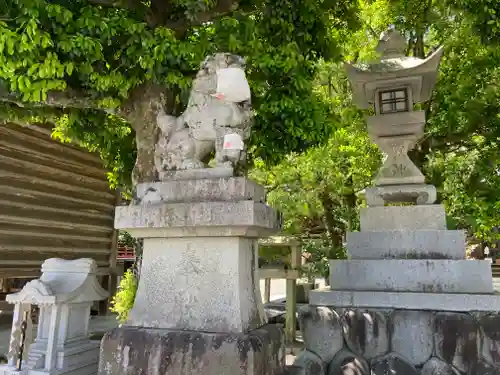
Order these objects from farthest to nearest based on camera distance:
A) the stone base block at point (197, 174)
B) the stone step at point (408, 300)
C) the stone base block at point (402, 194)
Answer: the stone base block at point (402, 194) → the stone step at point (408, 300) → the stone base block at point (197, 174)

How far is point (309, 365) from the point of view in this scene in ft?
12.2

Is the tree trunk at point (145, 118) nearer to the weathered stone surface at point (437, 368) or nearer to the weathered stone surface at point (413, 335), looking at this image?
the weathered stone surface at point (413, 335)

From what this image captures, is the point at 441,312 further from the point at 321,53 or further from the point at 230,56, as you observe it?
the point at 321,53

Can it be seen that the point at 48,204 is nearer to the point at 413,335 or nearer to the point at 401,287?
the point at 401,287

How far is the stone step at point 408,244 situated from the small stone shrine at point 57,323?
307 centimetres

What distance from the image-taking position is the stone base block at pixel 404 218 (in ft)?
14.8

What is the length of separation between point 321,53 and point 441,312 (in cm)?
387

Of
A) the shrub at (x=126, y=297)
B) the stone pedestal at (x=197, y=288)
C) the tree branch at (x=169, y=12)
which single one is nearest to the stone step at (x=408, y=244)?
the stone pedestal at (x=197, y=288)

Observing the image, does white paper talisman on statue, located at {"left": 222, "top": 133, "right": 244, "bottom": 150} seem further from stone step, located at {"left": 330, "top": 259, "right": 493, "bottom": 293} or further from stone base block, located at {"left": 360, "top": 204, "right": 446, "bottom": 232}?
stone base block, located at {"left": 360, "top": 204, "right": 446, "bottom": 232}

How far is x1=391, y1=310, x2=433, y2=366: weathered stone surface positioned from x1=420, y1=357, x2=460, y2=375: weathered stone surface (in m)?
0.05

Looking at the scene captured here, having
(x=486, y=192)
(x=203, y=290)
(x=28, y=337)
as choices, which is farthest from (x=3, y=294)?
(x=486, y=192)

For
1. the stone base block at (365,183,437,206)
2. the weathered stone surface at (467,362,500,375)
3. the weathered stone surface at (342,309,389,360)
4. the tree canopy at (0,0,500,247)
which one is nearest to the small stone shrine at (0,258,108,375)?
the tree canopy at (0,0,500,247)

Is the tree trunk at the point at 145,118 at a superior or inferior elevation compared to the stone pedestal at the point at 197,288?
superior

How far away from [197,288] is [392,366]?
1.87 meters
